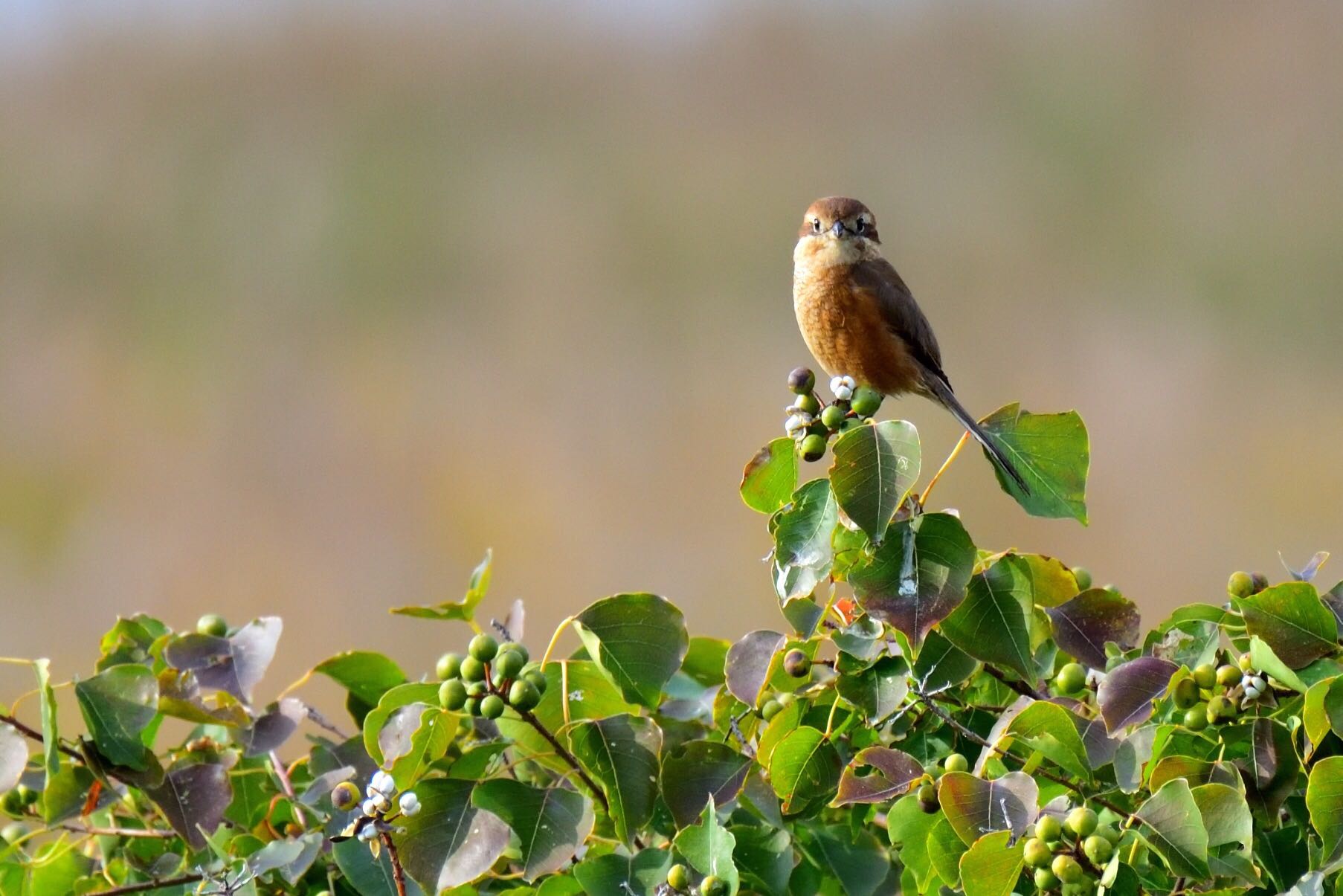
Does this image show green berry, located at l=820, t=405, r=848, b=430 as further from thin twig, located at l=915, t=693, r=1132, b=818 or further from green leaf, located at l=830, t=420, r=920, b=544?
thin twig, located at l=915, t=693, r=1132, b=818

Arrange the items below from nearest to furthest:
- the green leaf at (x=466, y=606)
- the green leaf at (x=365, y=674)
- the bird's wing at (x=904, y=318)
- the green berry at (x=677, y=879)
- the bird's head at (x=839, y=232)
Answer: the green berry at (x=677, y=879) → the green leaf at (x=466, y=606) → the green leaf at (x=365, y=674) → the bird's wing at (x=904, y=318) → the bird's head at (x=839, y=232)

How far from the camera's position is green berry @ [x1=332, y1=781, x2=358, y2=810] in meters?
1.53

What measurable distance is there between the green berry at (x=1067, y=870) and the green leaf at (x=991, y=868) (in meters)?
0.03

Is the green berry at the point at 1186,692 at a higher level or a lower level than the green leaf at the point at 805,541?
lower

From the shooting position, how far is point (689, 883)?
142cm

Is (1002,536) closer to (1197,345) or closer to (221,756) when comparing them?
(1197,345)

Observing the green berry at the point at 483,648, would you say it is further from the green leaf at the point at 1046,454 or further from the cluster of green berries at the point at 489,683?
the green leaf at the point at 1046,454

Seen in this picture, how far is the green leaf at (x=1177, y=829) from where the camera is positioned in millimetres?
1195

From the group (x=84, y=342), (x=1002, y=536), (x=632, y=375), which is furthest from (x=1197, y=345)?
(x=84, y=342)

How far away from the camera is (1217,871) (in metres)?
1.23

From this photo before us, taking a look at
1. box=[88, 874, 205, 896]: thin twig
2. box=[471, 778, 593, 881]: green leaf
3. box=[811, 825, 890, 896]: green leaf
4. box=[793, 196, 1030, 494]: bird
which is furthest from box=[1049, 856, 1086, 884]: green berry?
box=[793, 196, 1030, 494]: bird

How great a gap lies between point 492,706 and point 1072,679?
620 mm

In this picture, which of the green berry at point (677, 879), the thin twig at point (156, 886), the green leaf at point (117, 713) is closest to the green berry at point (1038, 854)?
the green berry at point (677, 879)

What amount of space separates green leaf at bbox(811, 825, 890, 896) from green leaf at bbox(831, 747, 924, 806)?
0.65ft
